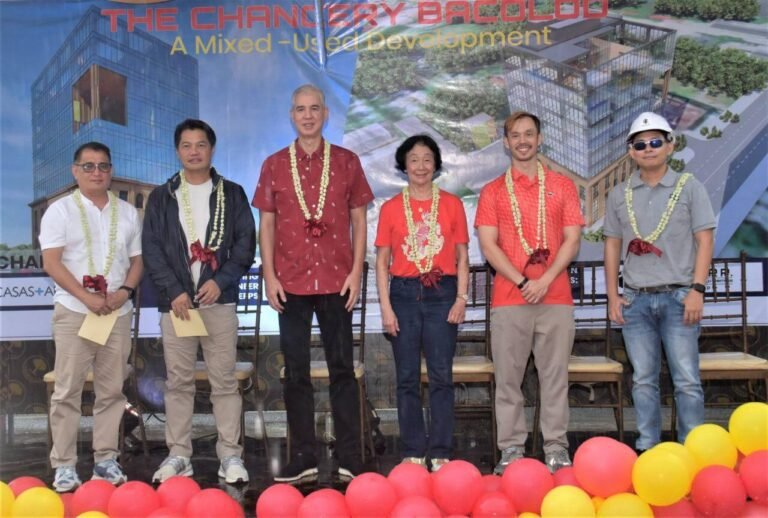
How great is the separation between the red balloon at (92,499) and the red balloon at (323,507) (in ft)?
1.97

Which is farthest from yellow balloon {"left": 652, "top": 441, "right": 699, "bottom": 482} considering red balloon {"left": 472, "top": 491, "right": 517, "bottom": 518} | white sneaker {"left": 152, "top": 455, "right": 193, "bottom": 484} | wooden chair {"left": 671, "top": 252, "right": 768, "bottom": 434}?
white sneaker {"left": 152, "top": 455, "right": 193, "bottom": 484}

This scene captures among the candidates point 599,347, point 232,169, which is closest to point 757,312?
point 599,347

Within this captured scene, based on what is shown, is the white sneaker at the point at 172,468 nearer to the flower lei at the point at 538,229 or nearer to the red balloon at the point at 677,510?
the flower lei at the point at 538,229

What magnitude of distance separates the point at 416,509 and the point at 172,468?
1.86 m

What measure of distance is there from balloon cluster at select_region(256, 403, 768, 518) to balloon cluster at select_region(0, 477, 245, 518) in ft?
0.49

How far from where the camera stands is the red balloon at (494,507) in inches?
82.4

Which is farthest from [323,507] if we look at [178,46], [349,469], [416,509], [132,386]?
[178,46]

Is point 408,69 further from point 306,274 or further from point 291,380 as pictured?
point 291,380

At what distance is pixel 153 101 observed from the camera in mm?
4387

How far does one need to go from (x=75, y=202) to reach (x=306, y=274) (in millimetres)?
1162

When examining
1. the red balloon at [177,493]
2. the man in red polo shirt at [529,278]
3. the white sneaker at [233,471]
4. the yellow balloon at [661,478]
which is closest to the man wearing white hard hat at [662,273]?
the man in red polo shirt at [529,278]

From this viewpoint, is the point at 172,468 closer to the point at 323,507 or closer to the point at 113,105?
the point at 323,507

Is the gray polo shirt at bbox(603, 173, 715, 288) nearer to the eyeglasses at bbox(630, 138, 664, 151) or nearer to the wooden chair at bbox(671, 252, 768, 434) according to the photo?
the eyeglasses at bbox(630, 138, 664, 151)

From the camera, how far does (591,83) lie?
4238 millimetres
